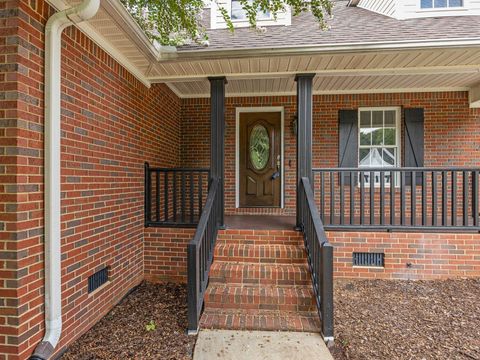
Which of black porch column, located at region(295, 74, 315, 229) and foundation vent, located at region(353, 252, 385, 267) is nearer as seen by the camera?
black porch column, located at region(295, 74, 315, 229)

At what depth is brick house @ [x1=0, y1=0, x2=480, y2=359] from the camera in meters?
1.92

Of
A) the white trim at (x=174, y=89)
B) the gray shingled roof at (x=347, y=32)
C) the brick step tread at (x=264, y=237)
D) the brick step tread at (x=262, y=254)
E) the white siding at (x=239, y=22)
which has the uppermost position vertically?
the white siding at (x=239, y=22)

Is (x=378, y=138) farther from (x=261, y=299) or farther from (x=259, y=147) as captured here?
(x=261, y=299)

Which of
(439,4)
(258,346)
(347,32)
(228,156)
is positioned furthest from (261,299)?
(439,4)

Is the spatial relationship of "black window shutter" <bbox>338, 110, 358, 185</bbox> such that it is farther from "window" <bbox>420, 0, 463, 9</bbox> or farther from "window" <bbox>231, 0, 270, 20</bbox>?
"window" <bbox>231, 0, 270, 20</bbox>

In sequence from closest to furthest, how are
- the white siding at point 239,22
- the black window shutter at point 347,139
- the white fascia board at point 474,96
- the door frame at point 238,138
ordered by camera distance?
the white siding at point 239,22, the white fascia board at point 474,96, the black window shutter at point 347,139, the door frame at point 238,138

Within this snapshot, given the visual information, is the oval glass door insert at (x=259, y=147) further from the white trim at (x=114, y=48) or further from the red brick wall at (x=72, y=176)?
the white trim at (x=114, y=48)

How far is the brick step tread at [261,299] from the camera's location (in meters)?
2.64

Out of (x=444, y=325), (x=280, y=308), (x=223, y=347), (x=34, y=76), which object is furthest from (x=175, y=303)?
(x=444, y=325)

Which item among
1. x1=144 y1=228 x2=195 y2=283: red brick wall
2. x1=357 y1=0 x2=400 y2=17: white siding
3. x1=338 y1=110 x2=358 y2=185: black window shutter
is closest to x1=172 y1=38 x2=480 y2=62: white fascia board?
x1=357 y1=0 x2=400 y2=17: white siding

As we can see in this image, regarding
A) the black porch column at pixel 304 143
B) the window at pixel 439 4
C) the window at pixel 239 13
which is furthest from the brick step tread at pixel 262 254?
the window at pixel 439 4

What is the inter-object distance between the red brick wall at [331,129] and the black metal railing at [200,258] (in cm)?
187

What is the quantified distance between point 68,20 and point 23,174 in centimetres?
120

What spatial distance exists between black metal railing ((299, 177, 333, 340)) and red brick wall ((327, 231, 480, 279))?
74 centimetres
